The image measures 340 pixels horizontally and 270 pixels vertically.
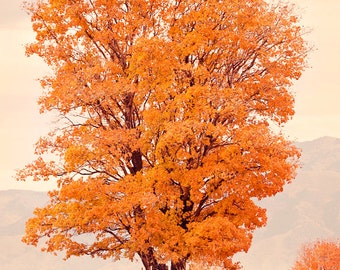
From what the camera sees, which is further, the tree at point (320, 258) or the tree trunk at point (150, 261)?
the tree at point (320, 258)

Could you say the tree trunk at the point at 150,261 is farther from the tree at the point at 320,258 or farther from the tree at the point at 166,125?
the tree at the point at 320,258

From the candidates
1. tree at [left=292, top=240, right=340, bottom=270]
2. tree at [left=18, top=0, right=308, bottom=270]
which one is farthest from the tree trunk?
tree at [left=292, top=240, right=340, bottom=270]

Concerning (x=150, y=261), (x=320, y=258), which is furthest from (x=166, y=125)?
(x=320, y=258)

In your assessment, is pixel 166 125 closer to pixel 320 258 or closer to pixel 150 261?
pixel 150 261

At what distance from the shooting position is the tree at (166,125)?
2997 centimetres

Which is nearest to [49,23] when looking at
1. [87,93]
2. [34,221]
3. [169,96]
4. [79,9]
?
[79,9]

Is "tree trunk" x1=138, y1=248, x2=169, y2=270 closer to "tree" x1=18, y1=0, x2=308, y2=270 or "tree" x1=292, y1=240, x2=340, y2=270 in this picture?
"tree" x1=18, y1=0, x2=308, y2=270

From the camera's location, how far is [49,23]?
33.3m

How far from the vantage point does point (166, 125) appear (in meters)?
29.6

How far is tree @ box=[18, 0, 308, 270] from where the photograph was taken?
29969 mm

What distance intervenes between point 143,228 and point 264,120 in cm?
887

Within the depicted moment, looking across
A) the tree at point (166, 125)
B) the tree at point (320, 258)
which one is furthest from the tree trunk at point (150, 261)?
the tree at point (320, 258)

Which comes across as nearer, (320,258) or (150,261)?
(150,261)

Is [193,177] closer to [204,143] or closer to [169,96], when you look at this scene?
[204,143]
